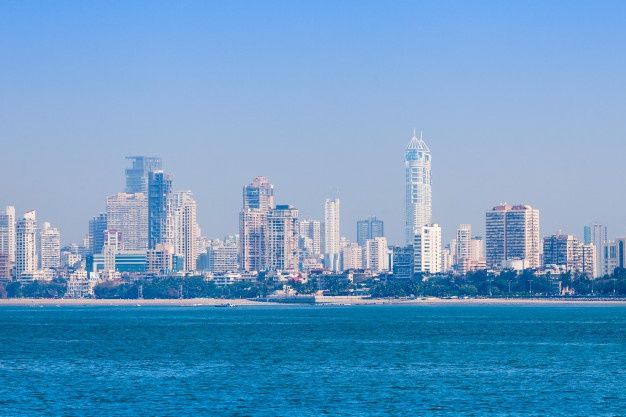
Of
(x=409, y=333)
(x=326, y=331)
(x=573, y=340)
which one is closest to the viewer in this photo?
(x=573, y=340)

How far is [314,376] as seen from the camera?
205 feet

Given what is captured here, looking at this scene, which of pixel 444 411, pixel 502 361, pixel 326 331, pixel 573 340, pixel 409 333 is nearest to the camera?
pixel 444 411

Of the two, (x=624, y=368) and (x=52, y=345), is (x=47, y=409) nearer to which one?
(x=624, y=368)

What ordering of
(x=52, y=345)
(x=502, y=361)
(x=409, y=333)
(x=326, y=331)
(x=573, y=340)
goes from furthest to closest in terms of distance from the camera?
(x=326, y=331) < (x=409, y=333) < (x=573, y=340) < (x=52, y=345) < (x=502, y=361)

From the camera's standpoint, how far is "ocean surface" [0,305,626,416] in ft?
164

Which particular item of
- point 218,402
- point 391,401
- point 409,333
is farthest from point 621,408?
point 409,333

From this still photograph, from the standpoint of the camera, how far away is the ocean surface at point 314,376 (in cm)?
4984

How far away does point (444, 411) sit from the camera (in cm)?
4862

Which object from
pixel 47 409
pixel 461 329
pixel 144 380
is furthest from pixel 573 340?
pixel 47 409

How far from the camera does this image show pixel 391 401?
51.9 m

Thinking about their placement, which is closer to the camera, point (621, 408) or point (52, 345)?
point (621, 408)

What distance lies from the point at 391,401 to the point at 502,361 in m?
20.6

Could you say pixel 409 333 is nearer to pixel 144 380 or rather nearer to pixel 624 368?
pixel 624 368

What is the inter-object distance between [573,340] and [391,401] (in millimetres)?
45683
